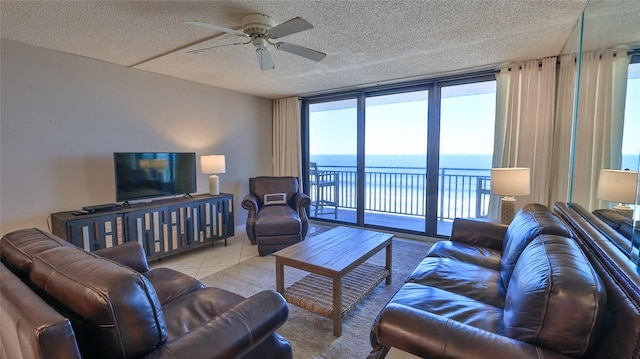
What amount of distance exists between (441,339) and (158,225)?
3.09 meters

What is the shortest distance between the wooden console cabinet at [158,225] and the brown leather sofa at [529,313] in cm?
273

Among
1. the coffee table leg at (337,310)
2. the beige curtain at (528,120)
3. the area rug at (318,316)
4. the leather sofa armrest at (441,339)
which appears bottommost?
the area rug at (318,316)

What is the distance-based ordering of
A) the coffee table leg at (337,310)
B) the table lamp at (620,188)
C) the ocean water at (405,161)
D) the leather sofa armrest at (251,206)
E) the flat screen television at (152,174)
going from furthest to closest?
the ocean water at (405,161) → the leather sofa armrest at (251,206) → the flat screen television at (152,174) → the coffee table leg at (337,310) → the table lamp at (620,188)

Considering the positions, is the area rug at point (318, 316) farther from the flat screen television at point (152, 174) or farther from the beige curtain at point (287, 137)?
the beige curtain at point (287, 137)

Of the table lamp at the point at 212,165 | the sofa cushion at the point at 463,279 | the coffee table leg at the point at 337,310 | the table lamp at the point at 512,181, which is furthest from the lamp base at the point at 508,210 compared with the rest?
the table lamp at the point at 212,165

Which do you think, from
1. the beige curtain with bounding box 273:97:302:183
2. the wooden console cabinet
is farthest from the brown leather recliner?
the beige curtain with bounding box 273:97:302:183

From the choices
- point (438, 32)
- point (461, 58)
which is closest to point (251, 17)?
point (438, 32)

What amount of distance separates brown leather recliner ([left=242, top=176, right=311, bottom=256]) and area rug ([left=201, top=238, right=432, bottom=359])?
256 mm

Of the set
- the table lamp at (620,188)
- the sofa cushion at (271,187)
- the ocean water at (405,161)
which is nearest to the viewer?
the table lamp at (620,188)

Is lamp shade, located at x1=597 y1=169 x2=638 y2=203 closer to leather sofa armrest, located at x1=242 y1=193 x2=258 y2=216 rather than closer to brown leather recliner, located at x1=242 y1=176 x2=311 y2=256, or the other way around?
brown leather recliner, located at x1=242 y1=176 x2=311 y2=256

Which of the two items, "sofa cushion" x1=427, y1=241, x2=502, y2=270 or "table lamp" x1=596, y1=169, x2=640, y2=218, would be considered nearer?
"table lamp" x1=596, y1=169, x2=640, y2=218

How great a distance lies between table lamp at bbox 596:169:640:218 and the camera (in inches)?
58.2

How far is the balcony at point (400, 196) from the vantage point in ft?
14.6

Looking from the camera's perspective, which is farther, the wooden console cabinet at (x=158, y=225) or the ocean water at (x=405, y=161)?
the ocean water at (x=405, y=161)
